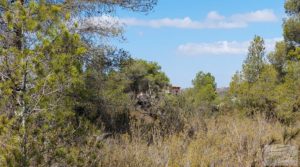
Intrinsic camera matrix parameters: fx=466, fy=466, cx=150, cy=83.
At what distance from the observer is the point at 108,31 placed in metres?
11.9

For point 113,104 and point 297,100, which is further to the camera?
point 297,100

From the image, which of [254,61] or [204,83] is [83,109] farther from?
[204,83]

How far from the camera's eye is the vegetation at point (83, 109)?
16.8ft

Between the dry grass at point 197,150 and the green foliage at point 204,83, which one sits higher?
the green foliage at point 204,83

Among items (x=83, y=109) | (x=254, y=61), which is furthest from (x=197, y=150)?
(x=254, y=61)

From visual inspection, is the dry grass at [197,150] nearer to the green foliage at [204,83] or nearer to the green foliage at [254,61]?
the green foliage at [254,61]

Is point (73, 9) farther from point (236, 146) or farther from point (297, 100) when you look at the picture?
point (297, 100)

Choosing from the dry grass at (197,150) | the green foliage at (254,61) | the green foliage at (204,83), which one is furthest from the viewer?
the green foliage at (204,83)

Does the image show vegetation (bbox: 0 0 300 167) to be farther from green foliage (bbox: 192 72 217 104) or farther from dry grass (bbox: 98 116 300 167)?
green foliage (bbox: 192 72 217 104)

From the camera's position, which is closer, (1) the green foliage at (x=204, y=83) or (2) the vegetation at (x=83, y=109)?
(2) the vegetation at (x=83, y=109)

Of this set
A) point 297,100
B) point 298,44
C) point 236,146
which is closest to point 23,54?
point 236,146

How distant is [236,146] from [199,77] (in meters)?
26.1

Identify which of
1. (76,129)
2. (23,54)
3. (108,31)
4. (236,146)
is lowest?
(236,146)

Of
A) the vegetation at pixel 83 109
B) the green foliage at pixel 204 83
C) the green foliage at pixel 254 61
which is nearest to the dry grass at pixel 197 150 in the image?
the vegetation at pixel 83 109
